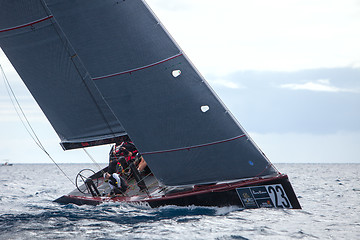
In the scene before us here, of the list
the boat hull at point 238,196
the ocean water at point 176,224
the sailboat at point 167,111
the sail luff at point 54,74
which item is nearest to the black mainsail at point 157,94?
the sailboat at point 167,111

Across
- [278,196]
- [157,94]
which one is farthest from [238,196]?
[157,94]

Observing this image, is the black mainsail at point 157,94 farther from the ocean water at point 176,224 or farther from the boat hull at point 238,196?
the ocean water at point 176,224

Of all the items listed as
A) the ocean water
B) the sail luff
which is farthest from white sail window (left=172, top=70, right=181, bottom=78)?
the sail luff

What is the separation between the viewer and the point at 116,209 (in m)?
8.78

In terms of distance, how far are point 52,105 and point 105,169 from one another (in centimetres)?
272

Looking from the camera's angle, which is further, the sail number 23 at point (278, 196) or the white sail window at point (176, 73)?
the white sail window at point (176, 73)

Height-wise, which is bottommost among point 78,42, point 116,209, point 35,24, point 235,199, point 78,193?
point 235,199

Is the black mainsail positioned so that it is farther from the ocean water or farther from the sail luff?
the sail luff

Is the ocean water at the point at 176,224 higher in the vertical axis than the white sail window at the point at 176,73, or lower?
lower

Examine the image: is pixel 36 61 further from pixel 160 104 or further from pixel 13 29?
pixel 160 104

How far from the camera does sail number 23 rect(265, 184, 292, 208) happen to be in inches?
297

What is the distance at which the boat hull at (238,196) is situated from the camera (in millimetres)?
7555

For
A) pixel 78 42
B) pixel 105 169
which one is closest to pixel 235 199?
pixel 78 42

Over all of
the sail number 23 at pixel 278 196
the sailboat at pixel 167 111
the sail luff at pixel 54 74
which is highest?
the sail luff at pixel 54 74
